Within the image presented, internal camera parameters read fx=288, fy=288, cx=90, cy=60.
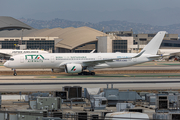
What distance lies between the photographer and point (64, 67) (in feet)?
174

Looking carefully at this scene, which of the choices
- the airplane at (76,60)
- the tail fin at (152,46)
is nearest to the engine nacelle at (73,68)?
the airplane at (76,60)

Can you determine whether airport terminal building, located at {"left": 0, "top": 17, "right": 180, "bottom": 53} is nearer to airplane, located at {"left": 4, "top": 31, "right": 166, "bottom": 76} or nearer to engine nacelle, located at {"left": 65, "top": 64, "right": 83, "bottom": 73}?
airplane, located at {"left": 4, "top": 31, "right": 166, "bottom": 76}

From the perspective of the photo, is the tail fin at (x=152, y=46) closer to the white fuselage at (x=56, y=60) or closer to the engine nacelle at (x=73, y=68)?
the white fuselage at (x=56, y=60)

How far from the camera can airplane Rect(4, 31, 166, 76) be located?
169ft

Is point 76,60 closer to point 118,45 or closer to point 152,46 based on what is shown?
point 152,46

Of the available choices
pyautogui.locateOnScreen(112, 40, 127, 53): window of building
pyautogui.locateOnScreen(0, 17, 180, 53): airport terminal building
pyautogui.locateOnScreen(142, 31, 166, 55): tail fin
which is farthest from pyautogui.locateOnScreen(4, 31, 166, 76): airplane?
pyautogui.locateOnScreen(112, 40, 127, 53): window of building

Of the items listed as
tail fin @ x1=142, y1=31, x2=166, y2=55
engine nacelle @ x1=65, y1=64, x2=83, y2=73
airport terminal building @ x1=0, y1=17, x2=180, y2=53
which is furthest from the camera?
airport terminal building @ x1=0, y1=17, x2=180, y2=53

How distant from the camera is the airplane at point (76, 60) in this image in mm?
51500

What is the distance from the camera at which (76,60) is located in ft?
176

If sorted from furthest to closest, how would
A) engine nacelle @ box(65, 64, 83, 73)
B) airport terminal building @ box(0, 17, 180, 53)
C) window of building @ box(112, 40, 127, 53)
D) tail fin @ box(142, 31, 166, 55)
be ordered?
airport terminal building @ box(0, 17, 180, 53)
window of building @ box(112, 40, 127, 53)
tail fin @ box(142, 31, 166, 55)
engine nacelle @ box(65, 64, 83, 73)

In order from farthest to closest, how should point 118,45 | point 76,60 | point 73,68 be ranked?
point 118,45 → point 76,60 → point 73,68

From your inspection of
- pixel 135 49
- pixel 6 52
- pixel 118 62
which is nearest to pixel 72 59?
pixel 118 62

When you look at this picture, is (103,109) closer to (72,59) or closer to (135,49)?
(72,59)

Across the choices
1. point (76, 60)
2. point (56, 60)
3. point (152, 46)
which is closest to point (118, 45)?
point (152, 46)
